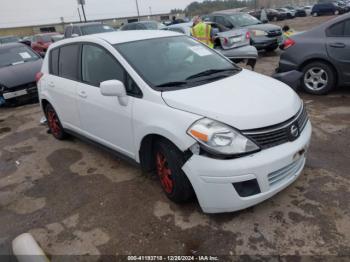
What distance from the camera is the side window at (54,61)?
4.64 metres

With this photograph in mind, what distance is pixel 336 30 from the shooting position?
5.69 metres

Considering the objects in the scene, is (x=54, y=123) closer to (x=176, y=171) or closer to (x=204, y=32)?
(x=176, y=171)

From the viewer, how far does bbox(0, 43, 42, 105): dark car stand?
25.2ft

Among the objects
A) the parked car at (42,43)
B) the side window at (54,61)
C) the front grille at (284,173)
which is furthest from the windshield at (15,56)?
the front grille at (284,173)

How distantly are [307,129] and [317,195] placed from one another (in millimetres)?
684

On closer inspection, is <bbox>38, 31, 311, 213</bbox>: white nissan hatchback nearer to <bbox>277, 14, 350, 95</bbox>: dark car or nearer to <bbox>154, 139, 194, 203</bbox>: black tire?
<bbox>154, 139, 194, 203</bbox>: black tire

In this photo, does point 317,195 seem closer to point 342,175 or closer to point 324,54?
point 342,175

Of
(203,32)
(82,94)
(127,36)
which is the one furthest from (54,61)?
(203,32)

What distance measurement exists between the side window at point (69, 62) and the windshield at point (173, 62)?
94cm

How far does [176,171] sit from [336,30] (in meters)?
4.70

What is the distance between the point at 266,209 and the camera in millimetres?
2988

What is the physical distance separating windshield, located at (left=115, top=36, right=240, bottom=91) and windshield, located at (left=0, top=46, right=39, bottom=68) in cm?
655

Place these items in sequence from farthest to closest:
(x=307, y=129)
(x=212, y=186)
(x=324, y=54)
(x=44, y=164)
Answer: (x=324, y=54) < (x=44, y=164) < (x=307, y=129) < (x=212, y=186)

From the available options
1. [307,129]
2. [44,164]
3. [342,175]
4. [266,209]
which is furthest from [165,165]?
[44,164]
